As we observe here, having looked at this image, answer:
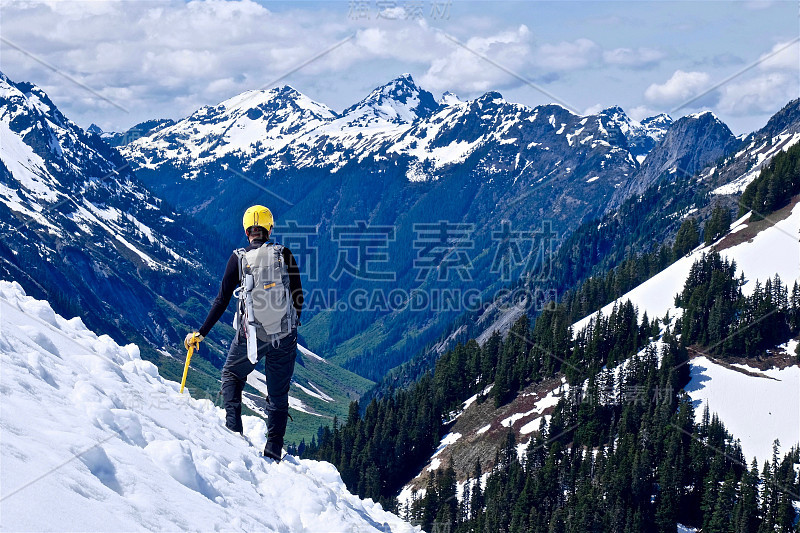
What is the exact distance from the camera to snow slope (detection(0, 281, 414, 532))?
10.8 m

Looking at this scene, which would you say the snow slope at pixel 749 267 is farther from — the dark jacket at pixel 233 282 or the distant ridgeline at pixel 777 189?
the dark jacket at pixel 233 282

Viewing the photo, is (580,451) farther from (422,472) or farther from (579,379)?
(422,472)

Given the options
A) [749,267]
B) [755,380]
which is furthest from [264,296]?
[749,267]

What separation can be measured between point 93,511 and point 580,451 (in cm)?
9587

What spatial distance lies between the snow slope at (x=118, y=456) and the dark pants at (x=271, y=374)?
0.82 m

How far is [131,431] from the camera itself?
47.5 feet

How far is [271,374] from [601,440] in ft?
301

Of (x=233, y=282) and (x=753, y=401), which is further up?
(x=753, y=401)

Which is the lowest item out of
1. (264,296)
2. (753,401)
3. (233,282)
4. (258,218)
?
(264,296)

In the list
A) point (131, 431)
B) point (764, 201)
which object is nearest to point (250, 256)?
point (131, 431)

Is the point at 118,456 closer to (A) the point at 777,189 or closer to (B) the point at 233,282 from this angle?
(B) the point at 233,282

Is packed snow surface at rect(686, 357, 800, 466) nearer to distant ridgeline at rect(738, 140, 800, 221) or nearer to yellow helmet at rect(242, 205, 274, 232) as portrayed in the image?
distant ridgeline at rect(738, 140, 800, 221)

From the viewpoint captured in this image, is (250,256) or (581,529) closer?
(250,256)

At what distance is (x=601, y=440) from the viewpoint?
102m
